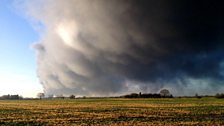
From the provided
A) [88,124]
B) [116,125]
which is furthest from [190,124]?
[88,124]

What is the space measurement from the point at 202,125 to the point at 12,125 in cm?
1667

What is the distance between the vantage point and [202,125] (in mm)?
31391

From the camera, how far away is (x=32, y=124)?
34781 millimetres

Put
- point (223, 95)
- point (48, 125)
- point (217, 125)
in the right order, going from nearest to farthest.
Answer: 1. point (217, 125)
2. point (48, 125)
3. point (223, 95)

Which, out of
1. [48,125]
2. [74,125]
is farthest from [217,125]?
[48,125]

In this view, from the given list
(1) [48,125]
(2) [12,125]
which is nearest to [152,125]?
(1) [48,125]

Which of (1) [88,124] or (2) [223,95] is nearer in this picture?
(1) [88,124]

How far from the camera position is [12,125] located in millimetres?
34438

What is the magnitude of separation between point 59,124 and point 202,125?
12.4 metres

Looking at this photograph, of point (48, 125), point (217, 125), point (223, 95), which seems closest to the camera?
point (217, 125)

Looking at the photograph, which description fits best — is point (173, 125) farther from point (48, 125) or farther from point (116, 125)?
point (48, 125)

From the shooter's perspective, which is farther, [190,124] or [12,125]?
[12,125]

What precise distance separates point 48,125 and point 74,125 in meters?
2.38

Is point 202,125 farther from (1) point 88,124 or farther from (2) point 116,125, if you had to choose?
(1) point 88,124
